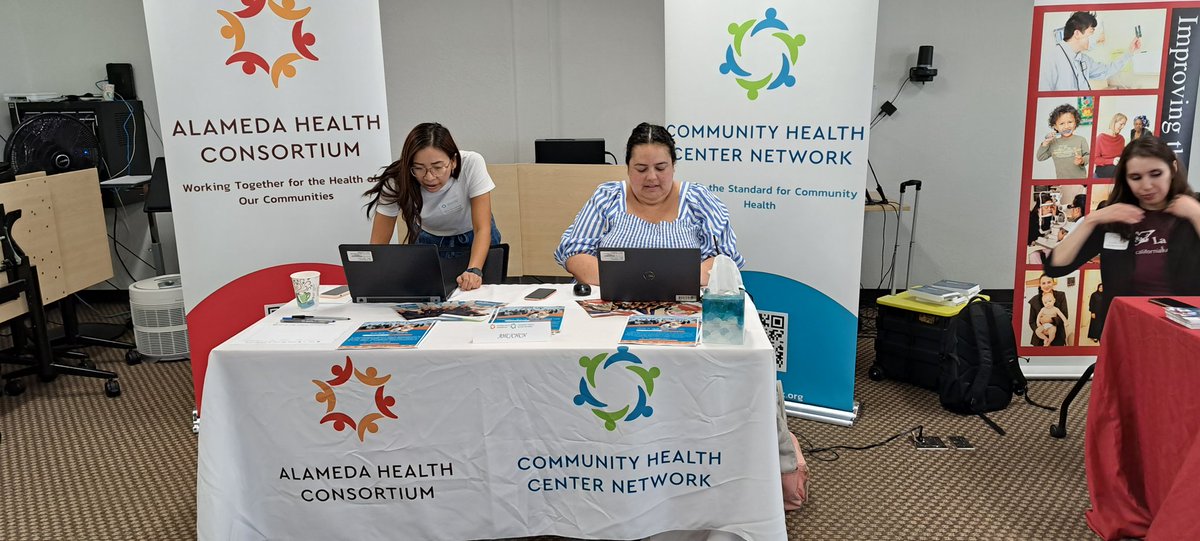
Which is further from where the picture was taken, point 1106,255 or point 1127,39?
point 1127,39

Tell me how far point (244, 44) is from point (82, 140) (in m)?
2.36

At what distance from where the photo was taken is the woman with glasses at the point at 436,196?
9.41 feet

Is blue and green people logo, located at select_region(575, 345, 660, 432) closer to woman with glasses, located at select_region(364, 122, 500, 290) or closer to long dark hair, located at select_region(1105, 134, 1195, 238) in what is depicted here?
woman with glasses, located at select_region(364, 122, 500, 290)

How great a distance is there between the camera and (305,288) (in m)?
2.48

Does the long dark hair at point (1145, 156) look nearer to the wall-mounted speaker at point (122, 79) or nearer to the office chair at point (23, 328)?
the office chair at point (23, 328)

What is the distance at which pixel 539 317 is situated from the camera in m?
2.33

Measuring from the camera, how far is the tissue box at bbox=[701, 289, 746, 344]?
204cm

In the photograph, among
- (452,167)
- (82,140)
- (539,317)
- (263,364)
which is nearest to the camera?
(263,364)

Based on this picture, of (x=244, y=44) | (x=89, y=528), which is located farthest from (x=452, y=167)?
(x=89, y=528)

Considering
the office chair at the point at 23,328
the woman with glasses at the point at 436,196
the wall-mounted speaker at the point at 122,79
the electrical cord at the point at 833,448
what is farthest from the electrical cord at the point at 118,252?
the electrical cord at the point at 833,448

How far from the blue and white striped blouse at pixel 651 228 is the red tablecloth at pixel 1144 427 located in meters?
1.22

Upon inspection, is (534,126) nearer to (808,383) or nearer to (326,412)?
(808,383)

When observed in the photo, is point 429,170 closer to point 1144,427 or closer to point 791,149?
point 791,149

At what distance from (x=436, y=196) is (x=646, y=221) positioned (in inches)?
32.0
